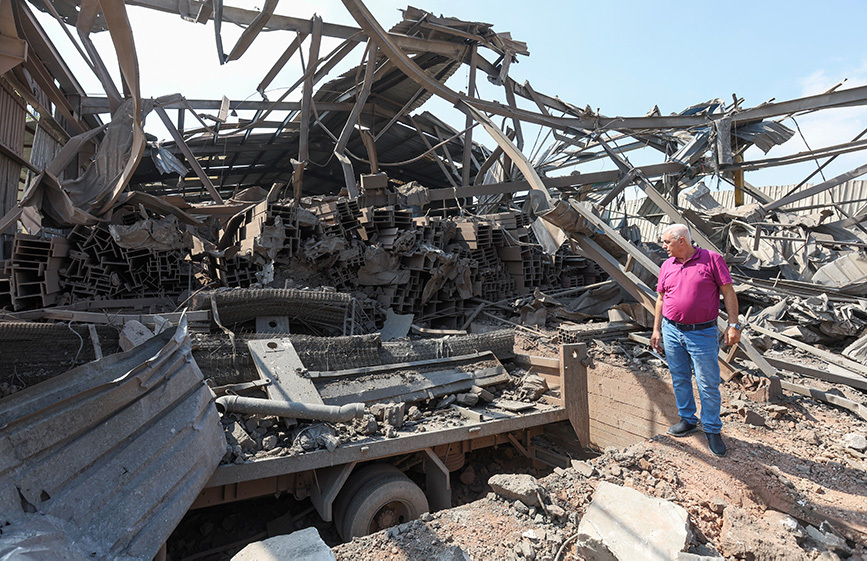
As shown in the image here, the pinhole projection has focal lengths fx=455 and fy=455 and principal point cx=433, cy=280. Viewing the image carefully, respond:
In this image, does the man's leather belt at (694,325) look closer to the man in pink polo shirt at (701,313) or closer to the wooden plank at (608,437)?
the man in pink polo shirt at (701,313)

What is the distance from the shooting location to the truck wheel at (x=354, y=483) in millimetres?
4730

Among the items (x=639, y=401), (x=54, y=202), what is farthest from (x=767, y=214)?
(x=54, y=202)

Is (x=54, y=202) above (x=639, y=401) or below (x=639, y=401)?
above

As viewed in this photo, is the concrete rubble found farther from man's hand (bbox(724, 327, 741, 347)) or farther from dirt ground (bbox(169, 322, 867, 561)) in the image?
man's hand (bbox(724, 327, 741, 347))

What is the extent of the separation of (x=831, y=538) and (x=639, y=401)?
2812 mm

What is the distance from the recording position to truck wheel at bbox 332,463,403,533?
473cm

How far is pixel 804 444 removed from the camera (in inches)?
159

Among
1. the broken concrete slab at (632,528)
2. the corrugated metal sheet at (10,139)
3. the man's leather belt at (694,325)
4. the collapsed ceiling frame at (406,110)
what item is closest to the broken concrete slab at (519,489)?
the broken concrete slab at (632,528)

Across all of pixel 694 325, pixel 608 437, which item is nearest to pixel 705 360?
pixel 694 325

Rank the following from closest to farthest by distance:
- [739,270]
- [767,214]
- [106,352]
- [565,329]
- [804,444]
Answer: [804,444], [106,352], [565,329], [739,270], [767,214]

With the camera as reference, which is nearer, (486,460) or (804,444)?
(804,444)

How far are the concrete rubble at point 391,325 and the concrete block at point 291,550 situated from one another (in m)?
0.02

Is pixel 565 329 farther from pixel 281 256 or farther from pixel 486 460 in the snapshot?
pixel 281 256

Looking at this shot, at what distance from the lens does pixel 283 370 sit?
17.2 feet
